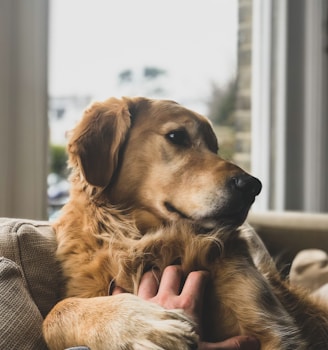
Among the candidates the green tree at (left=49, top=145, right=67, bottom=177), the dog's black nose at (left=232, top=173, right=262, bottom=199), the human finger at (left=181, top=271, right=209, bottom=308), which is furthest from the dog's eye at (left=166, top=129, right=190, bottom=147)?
the green tree at (left=49, top=145, right=67, bottom=177)

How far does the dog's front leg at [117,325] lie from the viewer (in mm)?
736

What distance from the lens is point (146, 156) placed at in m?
1.00

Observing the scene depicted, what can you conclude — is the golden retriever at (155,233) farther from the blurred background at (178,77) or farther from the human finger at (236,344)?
the blurred background at (178,77)

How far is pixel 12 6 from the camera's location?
162cm

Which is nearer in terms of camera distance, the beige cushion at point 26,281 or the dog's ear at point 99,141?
the beige cushion at point 26,281

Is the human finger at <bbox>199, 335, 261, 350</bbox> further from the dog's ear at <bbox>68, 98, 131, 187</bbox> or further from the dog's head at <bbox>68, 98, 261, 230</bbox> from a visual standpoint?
the dog's ear at <bbox>68, 98, 131, 187</bbox>

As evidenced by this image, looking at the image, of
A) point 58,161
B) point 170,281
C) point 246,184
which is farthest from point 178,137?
point 58,161

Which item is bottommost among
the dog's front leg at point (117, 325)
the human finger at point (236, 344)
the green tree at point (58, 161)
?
the human finger at point (236, 344)

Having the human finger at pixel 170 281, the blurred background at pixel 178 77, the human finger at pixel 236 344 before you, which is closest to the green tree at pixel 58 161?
the blurred background at pixel 178 77

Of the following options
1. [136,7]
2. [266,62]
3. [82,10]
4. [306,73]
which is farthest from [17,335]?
[306,73]

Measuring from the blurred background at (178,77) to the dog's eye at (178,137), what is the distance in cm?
18

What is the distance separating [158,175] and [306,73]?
2.44m

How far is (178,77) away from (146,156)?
1.48m

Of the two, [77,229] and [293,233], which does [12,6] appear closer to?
[77,229]
